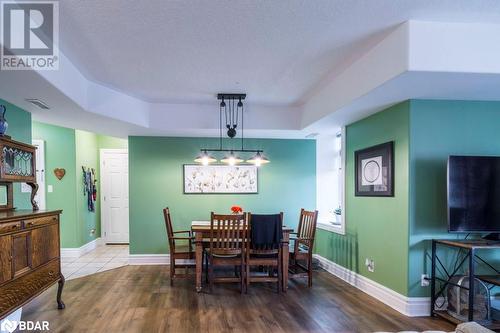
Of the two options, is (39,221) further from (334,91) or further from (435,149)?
(435,149)

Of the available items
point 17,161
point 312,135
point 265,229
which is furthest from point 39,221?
point 312,135

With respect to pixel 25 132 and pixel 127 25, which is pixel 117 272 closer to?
pixel 25 132

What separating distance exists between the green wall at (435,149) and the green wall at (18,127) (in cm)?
422

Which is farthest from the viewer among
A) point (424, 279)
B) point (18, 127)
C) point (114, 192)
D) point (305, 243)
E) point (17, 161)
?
point (114, 192)

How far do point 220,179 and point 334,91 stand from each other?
258 cm

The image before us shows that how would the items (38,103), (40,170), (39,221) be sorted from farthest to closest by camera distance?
(40,170) < (38,103) < (39,221)

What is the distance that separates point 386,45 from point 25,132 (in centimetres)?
397

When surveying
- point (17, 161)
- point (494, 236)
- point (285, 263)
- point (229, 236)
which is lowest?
point (285, 263)

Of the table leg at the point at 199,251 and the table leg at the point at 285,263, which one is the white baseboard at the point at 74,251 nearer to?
the table leg at the point at 199,251

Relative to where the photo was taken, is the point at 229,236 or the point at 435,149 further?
the point at 229,236

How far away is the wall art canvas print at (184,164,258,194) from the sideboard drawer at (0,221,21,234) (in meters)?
2.99

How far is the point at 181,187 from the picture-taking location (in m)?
5.52

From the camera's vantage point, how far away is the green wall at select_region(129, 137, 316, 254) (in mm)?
5441

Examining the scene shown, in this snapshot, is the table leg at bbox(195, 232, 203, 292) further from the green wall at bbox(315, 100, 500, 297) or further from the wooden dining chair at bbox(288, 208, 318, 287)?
the green wall at bbox(315, 100, 500, 297)
